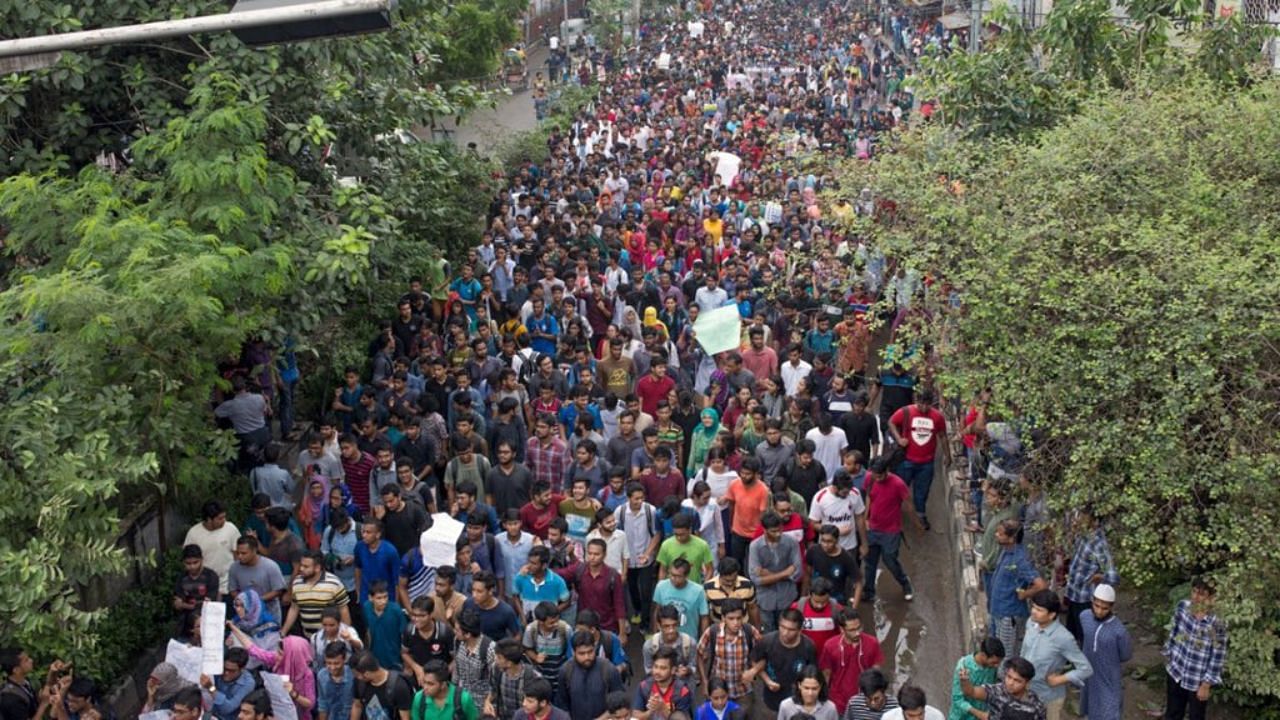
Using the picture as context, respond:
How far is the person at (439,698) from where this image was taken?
8445mm

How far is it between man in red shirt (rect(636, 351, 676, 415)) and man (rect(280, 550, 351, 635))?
443 cm

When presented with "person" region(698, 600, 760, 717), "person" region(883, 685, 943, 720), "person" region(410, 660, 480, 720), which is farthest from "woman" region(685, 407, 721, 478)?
"person" region(883, 685, 943, 720)

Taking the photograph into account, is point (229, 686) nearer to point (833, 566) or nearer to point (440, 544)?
point (440, 544)

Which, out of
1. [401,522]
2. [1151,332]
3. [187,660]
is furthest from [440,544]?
[1151,332]

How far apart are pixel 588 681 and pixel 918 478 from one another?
505cm

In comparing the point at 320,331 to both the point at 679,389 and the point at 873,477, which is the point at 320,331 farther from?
the point at 873,477

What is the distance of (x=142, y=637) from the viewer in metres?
10.7

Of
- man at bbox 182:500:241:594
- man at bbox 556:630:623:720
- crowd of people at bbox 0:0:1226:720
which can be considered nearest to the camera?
man at bbox 556:630:623:720

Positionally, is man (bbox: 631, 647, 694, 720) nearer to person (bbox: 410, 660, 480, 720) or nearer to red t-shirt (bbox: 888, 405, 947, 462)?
person (bbox: 410, 660, 480, 720)

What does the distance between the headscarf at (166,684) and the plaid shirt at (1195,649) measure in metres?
6.02

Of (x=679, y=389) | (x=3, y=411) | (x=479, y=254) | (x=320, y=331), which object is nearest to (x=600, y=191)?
(x=479, y=254)

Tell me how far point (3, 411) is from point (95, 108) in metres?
4.30

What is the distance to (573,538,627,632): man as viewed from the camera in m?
9.89

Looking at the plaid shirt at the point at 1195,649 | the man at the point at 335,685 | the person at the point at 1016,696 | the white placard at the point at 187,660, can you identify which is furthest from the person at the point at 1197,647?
the white placard at the point at 187,660
